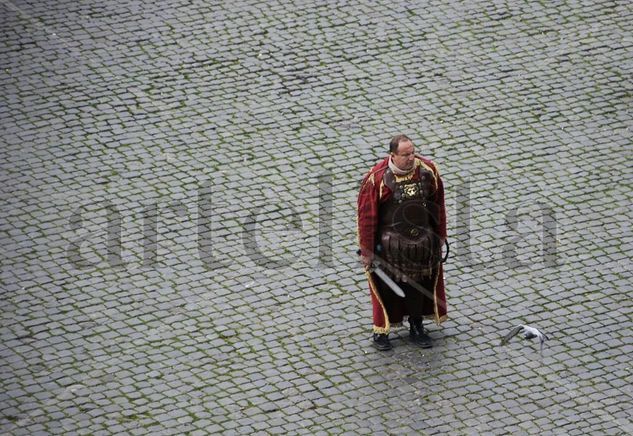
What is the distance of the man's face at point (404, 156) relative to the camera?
34.1ft

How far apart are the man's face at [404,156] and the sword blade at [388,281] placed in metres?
0.88

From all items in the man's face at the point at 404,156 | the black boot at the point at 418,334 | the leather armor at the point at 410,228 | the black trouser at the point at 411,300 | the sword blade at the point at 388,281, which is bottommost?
the black boot at the point at 418,334

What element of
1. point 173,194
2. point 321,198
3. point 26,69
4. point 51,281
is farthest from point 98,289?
point 26,69

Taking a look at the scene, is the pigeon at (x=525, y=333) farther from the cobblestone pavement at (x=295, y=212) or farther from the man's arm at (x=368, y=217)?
the man's arm at (x=368, y=217)

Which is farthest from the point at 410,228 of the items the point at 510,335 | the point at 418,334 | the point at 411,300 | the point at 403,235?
the point at 510,335

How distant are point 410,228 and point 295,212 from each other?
7.04 feet

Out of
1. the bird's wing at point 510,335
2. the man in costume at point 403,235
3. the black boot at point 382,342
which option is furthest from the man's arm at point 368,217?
the bird's wing at point 510,335

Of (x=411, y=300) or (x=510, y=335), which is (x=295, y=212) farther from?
(x=510, y=335)

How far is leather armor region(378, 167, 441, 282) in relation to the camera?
10578 mm

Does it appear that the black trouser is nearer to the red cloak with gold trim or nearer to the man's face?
the red cloak with gold trim

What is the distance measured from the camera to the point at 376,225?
10688mm

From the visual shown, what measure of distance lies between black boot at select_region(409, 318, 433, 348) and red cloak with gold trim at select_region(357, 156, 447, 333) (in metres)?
0.12

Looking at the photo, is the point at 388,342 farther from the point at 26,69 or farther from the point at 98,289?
the point at 26,69

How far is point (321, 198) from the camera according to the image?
12.8 metres
